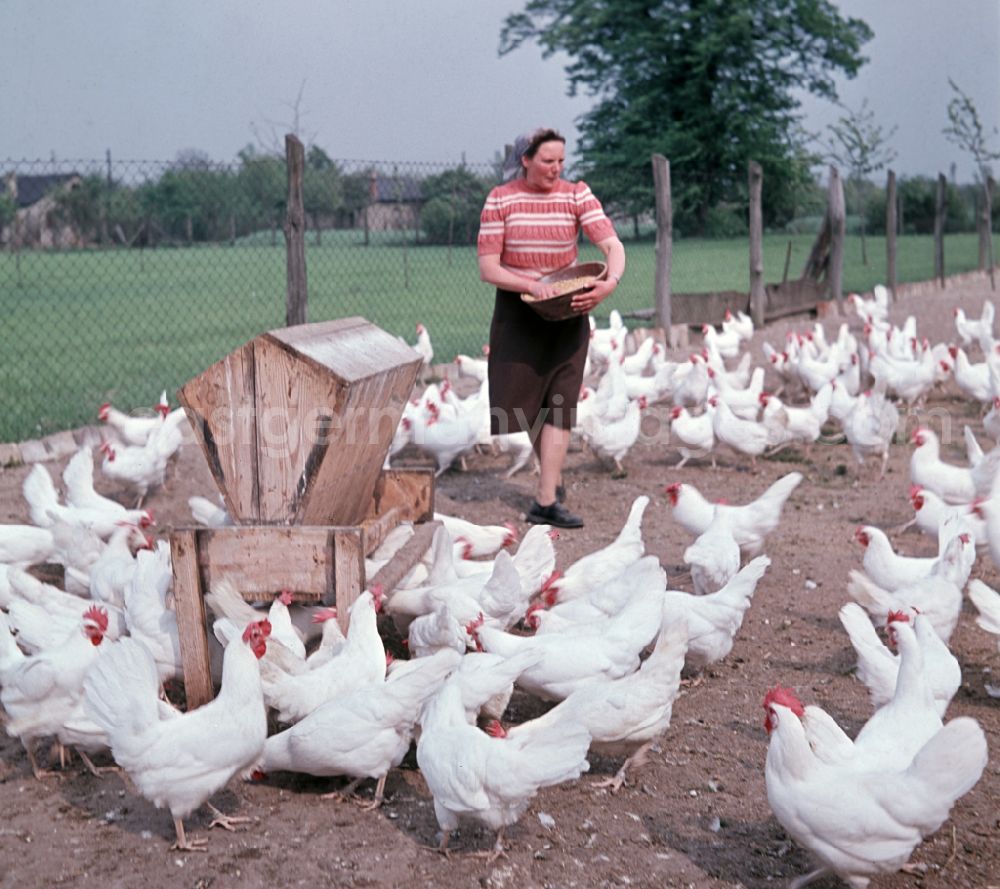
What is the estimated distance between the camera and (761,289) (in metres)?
15.5

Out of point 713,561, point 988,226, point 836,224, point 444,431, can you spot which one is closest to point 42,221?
point 444,431

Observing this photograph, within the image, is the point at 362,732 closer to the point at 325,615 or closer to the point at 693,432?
the point at 325,615

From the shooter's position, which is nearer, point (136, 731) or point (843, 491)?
point (136, 731)

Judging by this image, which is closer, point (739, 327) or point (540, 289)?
point (540, 289)

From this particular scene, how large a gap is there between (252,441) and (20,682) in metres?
Result: 1.08

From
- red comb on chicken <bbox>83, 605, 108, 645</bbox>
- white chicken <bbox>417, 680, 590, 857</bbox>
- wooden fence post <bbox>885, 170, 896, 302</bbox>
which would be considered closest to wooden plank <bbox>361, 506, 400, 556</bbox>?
red comb on chicken <bbox>83, 605, 108, 645</bbox>

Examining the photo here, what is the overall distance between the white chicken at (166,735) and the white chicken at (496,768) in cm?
56

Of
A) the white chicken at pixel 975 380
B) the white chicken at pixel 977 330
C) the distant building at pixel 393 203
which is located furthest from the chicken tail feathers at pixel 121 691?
the white chicken at pixel 977 330

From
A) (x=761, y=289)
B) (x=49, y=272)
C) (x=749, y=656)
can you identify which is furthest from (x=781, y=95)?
(x=749, y=656)

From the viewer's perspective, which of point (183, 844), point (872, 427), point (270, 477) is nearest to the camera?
point (183, 844)

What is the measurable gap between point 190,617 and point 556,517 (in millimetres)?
2904

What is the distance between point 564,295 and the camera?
539 centimetres

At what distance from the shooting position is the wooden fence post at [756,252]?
15008 millimetres

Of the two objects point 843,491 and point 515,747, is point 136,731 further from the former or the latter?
point 843,491
